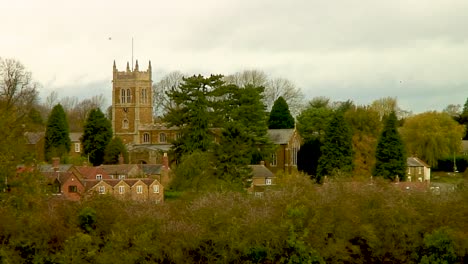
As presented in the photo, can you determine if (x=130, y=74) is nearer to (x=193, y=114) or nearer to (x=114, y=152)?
(x=114, y=152)

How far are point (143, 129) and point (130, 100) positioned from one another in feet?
22.5

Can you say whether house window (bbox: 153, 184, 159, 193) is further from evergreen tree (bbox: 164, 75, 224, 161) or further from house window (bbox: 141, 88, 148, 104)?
house window (bbox: 141, 88, 148, 104)

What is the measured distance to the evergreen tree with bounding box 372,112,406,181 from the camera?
174ft

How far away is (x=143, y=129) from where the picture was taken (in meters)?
72.3

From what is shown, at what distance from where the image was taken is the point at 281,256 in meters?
24.6

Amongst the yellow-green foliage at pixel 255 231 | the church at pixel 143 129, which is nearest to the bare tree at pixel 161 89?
the church at pixel 143 129

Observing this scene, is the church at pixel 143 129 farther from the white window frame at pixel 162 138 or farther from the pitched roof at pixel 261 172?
the pitched roof at pixel 261 172

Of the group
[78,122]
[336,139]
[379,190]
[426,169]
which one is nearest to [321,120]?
[426,169]

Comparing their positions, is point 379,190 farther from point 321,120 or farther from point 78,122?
point 78,122

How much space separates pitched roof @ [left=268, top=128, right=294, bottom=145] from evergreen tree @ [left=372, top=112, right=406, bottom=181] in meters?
13.2

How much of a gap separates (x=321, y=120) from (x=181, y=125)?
14.7 meters

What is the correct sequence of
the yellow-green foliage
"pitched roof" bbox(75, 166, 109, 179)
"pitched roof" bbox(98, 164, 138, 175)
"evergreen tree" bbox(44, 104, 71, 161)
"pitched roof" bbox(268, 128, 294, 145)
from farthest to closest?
"pitched roof" bbox(268, 128, 294, 145), "evergreen tree" bbox(44, 104, 71, 161), "pitched roof" bbox(98, 164, 138, 175), "pitched roof" bbox(75, 166, 109, 179), the yellow-green foliage

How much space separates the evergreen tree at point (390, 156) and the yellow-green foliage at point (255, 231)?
26726 mm

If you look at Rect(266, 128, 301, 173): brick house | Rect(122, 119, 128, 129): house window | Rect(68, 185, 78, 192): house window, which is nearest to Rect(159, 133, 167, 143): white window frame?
Rect(122, 119, 128, 129): house window
